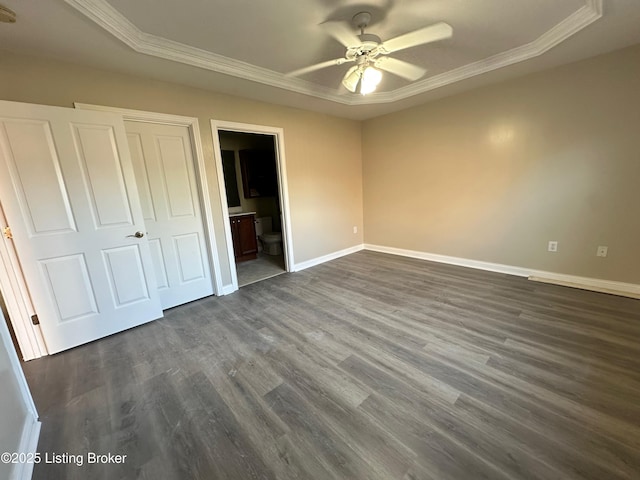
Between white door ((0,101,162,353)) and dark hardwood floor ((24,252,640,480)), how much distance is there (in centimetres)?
34

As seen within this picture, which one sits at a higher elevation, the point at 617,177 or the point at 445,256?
the point at 617,177

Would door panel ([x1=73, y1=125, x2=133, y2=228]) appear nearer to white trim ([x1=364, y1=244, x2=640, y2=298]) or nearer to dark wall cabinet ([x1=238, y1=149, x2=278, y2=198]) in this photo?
dark wall cabinet ([x1=238, y1=149, x2=278, y2=198])

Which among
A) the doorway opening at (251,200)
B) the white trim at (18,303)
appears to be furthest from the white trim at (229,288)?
the white trim at (18,303)

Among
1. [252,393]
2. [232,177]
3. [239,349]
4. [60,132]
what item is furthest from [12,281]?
[232,177]

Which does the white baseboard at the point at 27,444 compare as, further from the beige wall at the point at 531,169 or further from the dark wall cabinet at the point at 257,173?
the beige wall at the point at 531,169

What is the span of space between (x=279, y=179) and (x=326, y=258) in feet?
5.32

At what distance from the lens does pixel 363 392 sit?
165 centimetres

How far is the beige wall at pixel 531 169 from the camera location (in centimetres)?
259

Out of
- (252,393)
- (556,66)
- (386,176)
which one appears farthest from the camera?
(386,176)

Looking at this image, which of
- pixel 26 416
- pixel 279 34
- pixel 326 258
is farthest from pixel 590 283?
pixel 26 416

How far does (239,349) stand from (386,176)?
12.2 feet

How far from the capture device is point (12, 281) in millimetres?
2062

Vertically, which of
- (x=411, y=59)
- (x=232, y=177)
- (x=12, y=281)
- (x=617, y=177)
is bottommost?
(x=12, y=281)

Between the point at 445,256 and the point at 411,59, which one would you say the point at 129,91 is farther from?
the point at 445,256
